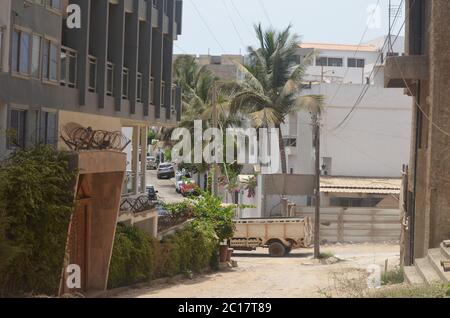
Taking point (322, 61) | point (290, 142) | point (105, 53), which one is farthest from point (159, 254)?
point (322, 61)

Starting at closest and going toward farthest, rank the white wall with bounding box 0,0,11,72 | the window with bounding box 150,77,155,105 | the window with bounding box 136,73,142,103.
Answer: the white wall with bounding box 0,0,11,72 < the window with bounding box 136,73,142,103 < the window with bounding box 150,77,155,105

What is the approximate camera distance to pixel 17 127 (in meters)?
17.7

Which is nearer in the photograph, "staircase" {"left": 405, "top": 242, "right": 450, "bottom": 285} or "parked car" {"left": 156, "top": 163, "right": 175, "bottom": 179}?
"staircase" {"left": 405, "top": 242, "right": 450, "bottom": 285}

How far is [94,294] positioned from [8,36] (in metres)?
6.48

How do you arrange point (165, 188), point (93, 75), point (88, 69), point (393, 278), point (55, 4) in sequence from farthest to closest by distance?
1. point (165, 188)
2. point (93, 75)
3. point (88, 69)
4. point (393, 278)
5. point (55, 4)

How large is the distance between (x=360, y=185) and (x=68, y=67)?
23.1 metres

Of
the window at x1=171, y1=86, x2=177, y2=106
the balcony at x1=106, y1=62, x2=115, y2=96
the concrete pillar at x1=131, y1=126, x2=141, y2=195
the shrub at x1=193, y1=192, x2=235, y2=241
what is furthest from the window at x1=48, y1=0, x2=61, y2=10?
the window at x1=171, y1=86, x2=177, y2=106

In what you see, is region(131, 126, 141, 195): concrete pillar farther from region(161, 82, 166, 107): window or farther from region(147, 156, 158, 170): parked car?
region(147, 156, 158, 170): parked car

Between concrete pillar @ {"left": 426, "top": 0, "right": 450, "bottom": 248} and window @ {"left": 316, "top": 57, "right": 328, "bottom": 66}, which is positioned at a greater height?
window @ {"left": 316, "top": 57, "right": 328, "bottom": 66}

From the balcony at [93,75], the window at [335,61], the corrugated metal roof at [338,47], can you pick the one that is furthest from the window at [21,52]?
the window at [335,61]

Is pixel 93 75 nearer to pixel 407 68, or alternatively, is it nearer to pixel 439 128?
pixel 407 68

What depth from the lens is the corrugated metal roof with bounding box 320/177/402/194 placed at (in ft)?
129

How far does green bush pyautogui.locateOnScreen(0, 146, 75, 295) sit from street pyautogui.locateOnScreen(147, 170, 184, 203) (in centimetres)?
3831
